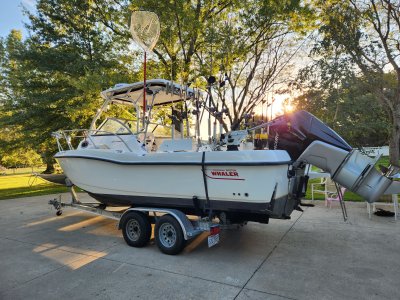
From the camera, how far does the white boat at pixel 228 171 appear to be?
12.6 ft

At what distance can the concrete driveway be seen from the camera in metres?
3.30

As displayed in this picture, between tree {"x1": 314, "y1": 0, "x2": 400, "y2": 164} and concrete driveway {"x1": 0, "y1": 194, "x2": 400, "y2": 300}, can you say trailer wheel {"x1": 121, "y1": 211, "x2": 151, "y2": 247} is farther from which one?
tree {"x1": 314, "y1": 0, "x2": 400, "y2": 164}

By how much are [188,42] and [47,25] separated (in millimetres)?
6151

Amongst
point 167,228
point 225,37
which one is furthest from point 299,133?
point 225,37

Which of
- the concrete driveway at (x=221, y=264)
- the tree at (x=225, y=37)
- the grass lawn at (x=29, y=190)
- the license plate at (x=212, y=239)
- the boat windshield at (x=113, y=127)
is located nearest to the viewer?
the concrete driveway at (x=221, y=264)

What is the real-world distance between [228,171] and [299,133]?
3.75ft

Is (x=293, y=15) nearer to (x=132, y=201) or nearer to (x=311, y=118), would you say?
(x=311, y=118)

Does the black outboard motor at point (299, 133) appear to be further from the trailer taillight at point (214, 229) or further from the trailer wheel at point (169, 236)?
the trailer wheel at point (169, 236)

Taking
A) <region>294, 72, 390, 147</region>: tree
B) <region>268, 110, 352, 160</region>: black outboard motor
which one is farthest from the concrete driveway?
<region>294, 72, 390, 147</region>: tree

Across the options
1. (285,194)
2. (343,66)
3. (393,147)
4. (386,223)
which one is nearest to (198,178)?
(285,194)

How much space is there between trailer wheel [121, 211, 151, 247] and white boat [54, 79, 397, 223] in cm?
24

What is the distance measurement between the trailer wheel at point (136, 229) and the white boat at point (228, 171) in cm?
24

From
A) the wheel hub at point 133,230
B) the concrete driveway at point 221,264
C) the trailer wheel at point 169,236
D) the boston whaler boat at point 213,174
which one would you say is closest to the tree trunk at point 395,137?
the concrete driveway at point 221,264

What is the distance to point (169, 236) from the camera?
454 centimetres
